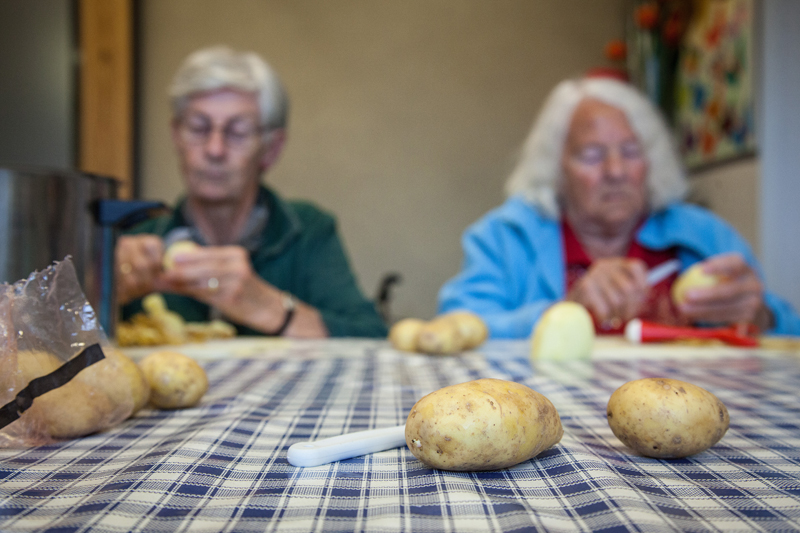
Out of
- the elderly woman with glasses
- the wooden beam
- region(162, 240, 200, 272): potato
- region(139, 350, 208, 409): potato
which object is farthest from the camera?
the wooden beam

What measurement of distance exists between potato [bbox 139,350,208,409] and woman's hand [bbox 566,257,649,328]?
3.82 ft

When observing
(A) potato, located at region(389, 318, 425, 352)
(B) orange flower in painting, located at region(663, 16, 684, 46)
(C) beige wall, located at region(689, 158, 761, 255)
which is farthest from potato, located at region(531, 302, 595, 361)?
(B) orange flower in painting, located at region(663, 16, 684, 46)

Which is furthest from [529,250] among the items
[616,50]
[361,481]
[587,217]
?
[616,50]

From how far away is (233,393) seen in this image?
69 centimetres

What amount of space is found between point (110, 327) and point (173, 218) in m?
0.92

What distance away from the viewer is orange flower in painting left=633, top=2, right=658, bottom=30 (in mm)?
2895

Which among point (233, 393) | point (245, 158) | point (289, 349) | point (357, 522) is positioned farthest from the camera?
point (245, 158)

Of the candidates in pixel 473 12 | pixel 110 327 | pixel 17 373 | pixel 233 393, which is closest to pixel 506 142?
pixel 473 12

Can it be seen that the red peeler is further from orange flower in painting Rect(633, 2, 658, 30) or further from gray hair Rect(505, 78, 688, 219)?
orange flower in painting Rect(633, 2, 658, 30)

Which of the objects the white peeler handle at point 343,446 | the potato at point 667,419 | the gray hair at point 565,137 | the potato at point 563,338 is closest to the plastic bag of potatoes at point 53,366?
the white peeler handle at point 343,446

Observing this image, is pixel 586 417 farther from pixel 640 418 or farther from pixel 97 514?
pixel 97 514

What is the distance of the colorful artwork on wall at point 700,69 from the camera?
2295 mm

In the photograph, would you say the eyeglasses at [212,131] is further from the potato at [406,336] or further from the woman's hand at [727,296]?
the woman's hand at [727,296]

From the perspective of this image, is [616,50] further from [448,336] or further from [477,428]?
[477,428]
